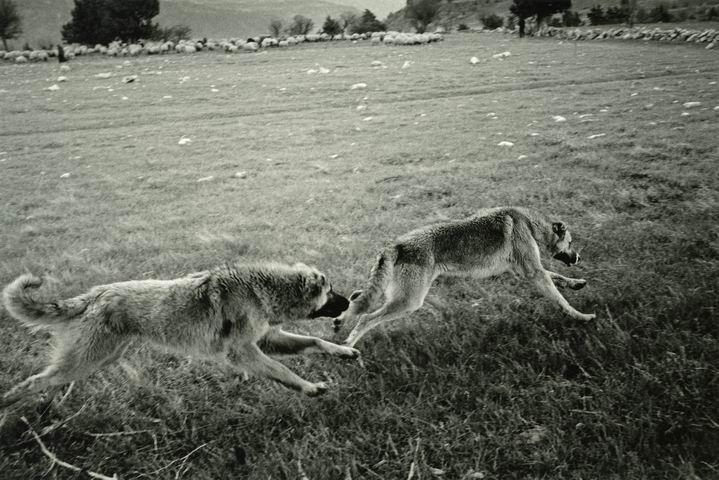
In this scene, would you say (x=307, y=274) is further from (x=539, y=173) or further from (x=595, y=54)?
(x=595, y=54)

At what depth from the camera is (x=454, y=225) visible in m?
5.18

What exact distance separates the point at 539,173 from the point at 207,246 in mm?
7015

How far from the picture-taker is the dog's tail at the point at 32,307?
3.89 m

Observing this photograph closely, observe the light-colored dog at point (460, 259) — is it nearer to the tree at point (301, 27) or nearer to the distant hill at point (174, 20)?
the tree at point (301, 27)

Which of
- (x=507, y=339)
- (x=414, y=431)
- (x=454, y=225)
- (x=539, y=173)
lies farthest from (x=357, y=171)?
(x=414, y=431)

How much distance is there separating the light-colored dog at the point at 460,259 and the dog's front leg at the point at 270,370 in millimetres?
819

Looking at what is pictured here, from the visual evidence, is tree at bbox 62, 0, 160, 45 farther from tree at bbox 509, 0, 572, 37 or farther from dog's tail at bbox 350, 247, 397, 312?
dog's tail at bbox 350, 247, 397, 312

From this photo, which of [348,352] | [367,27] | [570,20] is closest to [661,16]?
[570,20]

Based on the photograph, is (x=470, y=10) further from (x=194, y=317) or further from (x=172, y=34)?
(x=194, y=317)

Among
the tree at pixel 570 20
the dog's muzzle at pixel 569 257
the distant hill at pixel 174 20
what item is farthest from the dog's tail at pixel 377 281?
the distant hill at pixel 174 20

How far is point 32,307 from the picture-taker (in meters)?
3.96

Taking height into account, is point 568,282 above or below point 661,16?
below

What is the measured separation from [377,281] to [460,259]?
105 cm

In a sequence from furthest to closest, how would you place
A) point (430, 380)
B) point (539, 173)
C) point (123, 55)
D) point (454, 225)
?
point (123, 55), point (539, 173), point (454, 225), point (430, 380)
